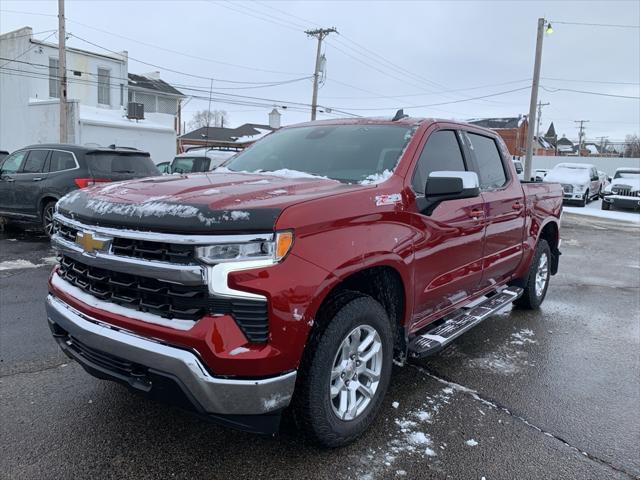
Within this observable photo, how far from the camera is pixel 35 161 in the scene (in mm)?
9102

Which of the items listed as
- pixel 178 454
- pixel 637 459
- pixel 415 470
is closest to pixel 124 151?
pixel 178 454

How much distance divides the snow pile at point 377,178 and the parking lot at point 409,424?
4.88 ft

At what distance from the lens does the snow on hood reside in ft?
70.9

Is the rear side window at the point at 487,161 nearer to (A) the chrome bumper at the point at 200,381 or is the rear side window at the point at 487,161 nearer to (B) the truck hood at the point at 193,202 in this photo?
(B) the truck hood at the point at 193,202

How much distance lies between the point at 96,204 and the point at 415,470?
2.19 m

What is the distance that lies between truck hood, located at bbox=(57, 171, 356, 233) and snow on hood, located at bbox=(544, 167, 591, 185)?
21.0 metres

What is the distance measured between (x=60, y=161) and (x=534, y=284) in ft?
25.5

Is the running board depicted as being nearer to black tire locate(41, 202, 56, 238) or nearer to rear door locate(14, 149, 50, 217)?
black tire locate(41, 202, 56, 238)

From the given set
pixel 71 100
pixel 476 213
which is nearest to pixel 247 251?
pixel 476 213

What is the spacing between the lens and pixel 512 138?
63.8 m

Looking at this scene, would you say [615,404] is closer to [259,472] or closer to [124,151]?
[259,472]

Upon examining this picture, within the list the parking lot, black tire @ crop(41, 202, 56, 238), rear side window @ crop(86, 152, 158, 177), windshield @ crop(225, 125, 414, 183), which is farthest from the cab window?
windshield @ crop(225, 125, 414, 183)

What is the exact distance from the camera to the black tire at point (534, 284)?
18.2 feet

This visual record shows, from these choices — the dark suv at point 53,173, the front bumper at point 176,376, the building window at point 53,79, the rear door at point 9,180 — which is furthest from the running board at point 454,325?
the building window at point 53,79
